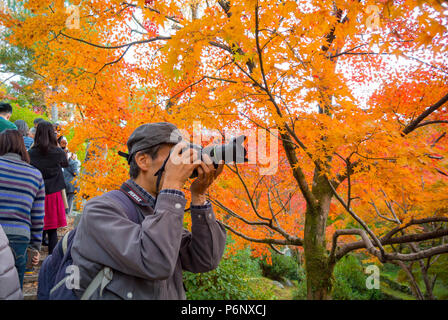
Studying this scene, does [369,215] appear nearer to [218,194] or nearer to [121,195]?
[218,194]

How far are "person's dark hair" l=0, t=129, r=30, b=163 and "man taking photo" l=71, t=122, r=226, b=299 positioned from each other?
1473 mm

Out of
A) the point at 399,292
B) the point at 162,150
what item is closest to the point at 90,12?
the point at 162,150

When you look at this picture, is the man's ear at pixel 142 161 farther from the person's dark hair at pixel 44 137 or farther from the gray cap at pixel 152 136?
the person's dark hair at pixel 44 137

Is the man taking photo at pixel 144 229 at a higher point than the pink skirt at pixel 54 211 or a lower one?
higher

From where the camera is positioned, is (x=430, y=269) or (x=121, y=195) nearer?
(x=121, y=195)

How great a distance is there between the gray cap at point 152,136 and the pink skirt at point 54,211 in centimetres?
264

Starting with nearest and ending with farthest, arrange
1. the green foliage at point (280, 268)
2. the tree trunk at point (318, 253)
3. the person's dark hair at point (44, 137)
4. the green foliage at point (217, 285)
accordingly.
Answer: the person's dark hair at point (44, 137) < the tree trunk at point (318, 253) < the green foliage at point (217, 285) < the green foliage at point (280, 268)

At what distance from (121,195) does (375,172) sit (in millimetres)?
2503

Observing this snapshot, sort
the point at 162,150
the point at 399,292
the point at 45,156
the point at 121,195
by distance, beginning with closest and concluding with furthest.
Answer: the point at 121,195 → the point at 162,150 → the point at 45,156 → the point at 399,292

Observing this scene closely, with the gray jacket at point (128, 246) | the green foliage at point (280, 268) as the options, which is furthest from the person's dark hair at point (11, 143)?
the green foliage at point (280, 268)

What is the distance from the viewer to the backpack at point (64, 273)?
0.97m

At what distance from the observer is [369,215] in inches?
241

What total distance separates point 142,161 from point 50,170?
8.68ft

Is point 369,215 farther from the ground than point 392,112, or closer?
closer
